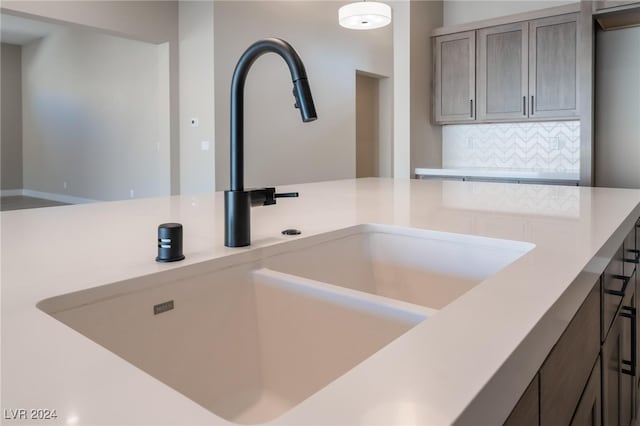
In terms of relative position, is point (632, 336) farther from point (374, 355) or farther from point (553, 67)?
point (553, 67)

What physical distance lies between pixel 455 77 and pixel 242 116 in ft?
13.3

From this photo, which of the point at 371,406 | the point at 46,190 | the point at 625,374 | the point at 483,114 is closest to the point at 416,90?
the point at 483,114

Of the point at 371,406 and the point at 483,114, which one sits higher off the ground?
the point at 483,114

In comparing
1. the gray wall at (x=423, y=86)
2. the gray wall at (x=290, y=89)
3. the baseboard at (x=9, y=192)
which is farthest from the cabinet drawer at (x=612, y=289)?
the baseboard at (x=9, y=192)

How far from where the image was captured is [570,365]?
762 mm

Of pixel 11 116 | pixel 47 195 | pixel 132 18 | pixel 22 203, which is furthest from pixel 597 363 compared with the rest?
pixel 11 116

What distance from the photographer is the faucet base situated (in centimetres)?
92

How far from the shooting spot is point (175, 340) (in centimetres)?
78

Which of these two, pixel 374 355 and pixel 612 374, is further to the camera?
pixel 612 374

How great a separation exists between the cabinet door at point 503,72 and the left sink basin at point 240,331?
3890 mm

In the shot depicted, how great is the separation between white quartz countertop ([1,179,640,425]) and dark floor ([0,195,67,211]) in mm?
8394

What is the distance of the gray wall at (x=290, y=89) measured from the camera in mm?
5412

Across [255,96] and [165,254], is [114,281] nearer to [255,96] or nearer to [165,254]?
[165,254]

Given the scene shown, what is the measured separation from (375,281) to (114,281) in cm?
74
